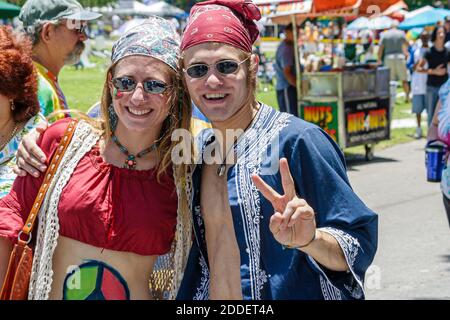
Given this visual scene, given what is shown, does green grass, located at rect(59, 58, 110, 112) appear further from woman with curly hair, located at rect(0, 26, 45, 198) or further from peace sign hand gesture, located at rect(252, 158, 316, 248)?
peace sign hand gesture, located at rect(252, 158, 316, 248)

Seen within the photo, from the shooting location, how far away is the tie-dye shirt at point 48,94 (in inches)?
175

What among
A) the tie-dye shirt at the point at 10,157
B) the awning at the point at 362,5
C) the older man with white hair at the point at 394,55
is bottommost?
the older man with white hair at the point at 394,55

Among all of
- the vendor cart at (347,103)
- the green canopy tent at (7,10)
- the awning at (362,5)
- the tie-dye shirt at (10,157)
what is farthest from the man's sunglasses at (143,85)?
the green canopy tent at (7,10)

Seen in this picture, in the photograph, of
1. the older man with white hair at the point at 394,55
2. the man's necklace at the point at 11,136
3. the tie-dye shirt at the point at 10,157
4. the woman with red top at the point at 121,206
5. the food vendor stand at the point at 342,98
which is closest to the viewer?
the woman with red top at the point at 121,206

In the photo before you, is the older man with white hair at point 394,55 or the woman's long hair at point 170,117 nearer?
the woman's long hair at point 170,117

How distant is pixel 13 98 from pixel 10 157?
255mm

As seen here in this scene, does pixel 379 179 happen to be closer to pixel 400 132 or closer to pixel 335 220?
pixel 400 132

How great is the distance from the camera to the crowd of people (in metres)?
2.55

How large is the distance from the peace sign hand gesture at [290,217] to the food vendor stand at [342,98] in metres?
9.64

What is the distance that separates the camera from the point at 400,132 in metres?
16.0

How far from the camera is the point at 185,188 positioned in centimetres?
292

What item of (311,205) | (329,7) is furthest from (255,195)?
(329,7)

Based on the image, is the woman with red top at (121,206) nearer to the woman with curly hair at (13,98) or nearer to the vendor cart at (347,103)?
the woman with curly hair at (13,98)

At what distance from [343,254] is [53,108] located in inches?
95.6
